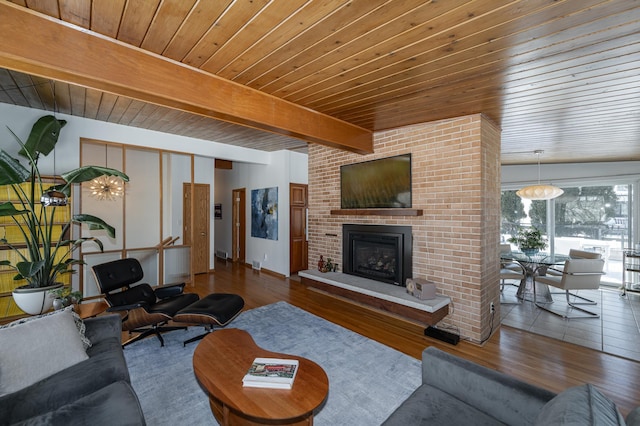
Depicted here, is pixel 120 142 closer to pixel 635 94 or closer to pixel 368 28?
pixel 368 28

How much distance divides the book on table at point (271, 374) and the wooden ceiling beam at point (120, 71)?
2015 mm

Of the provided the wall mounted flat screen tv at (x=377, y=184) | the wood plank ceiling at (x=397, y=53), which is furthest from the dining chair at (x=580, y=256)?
the wall mounted flat screen tv at (x=377, y=184)

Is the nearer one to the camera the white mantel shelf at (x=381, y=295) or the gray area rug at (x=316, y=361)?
the gray area rug at (x=316, y=361)

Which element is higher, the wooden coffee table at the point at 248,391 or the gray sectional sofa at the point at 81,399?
the gray sectional sofa at the point at 81,399


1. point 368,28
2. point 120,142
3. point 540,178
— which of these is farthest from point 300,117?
point 540,178

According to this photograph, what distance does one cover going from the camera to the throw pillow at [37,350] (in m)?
1.68

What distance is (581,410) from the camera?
106cm

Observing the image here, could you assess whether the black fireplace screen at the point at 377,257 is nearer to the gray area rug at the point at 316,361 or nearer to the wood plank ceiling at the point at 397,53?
the gray area rug at the point at 316,361

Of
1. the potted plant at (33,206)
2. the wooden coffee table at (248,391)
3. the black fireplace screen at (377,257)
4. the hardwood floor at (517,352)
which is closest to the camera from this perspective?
the wooden coffee table at (248,391)

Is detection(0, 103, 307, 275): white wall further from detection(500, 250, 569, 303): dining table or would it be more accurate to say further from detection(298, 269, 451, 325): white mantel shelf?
detection(500, 250, 569, 303): dining table

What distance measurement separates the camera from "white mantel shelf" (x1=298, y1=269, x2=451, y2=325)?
316 cm

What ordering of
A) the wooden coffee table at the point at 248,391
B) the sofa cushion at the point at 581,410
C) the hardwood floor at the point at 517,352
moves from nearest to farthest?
the sofa cushion at the point at 581,410, the wooden coffee table at the point at 248,391, the hardwood floor at the point at 517,352

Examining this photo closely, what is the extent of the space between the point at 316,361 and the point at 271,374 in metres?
1.04

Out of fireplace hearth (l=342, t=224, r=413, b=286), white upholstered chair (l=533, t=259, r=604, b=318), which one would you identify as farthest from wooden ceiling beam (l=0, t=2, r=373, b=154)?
white upholstered chair (l=533, t=259, r=604, b=318)
